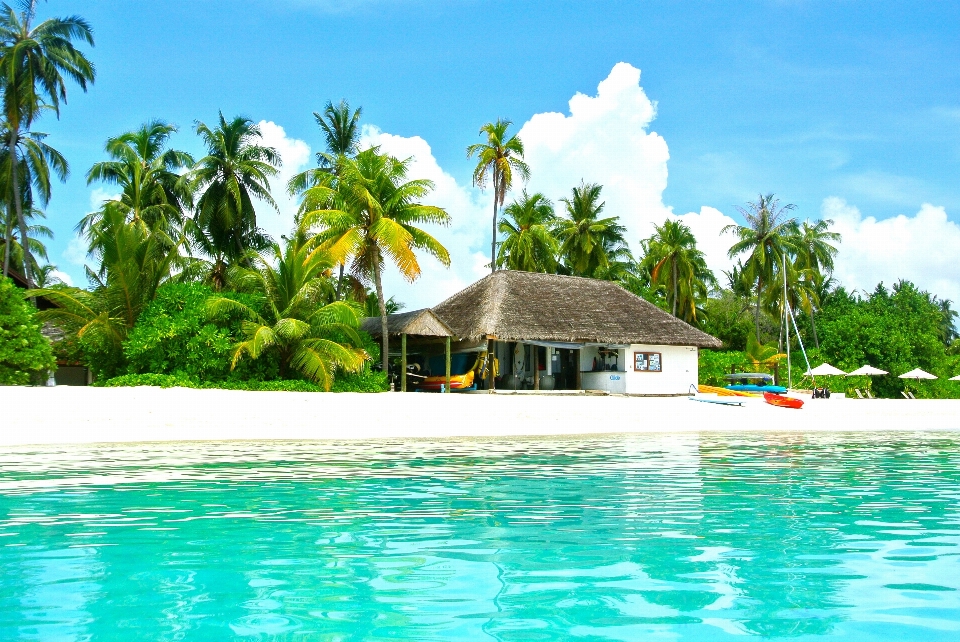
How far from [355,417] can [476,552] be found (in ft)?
38.8

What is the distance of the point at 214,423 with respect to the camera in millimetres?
15117

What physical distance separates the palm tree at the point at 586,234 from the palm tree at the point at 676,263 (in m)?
2.23

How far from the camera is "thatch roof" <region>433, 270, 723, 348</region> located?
85.3 feet

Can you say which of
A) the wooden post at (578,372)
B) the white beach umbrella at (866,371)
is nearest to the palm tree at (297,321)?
the wooden post at (578,372)

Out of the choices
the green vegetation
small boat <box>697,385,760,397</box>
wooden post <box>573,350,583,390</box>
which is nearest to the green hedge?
the green vegetation

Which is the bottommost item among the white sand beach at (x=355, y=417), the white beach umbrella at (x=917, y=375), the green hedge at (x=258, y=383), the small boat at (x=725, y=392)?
the white sand beach at (x=355, y=417)

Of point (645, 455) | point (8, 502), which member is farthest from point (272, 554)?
point (645, 455)

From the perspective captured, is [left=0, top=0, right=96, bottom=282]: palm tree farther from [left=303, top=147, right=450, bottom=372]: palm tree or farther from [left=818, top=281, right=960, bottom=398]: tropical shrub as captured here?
[left=818, top=281, right=960, bottom=398]: tropical shrub

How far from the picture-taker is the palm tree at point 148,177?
30500 mm

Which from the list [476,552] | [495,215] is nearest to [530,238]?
[495,215]

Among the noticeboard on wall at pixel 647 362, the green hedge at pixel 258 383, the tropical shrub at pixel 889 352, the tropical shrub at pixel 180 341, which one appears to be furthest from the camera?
the tropical shrub at pixel 889 352

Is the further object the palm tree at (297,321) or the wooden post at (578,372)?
the wooden post at (578,372)

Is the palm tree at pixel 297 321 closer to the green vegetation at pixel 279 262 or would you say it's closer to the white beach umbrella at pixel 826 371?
the green vegetation at pixel 279 262

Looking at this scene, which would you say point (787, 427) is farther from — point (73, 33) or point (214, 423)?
point (73, 33)
